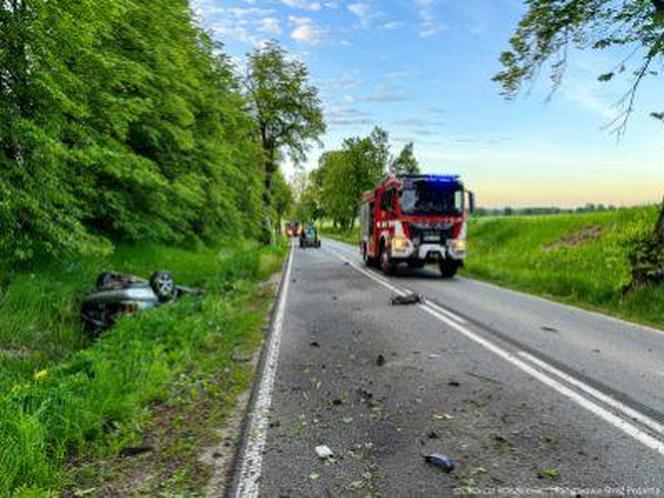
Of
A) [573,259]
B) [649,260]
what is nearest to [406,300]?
[649,260]

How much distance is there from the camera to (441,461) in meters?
4.53

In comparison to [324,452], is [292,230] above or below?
below

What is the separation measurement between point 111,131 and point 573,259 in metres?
19.6

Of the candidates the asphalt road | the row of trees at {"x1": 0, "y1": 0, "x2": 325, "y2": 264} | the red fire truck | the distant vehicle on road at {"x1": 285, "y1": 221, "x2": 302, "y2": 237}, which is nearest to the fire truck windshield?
the red fire truck

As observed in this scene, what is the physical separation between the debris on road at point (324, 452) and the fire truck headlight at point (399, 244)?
16095 mm

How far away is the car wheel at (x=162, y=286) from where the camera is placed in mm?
11930

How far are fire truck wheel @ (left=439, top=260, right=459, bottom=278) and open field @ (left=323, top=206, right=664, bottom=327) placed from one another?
1.21 metres

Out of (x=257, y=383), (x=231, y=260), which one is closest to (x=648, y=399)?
(x=257, y=383)

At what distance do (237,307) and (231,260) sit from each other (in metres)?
9.86

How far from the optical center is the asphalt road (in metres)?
4.28

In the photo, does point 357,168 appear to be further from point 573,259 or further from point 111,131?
point 111,131

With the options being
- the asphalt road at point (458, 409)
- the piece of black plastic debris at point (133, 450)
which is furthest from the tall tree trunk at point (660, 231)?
the piece of black plastic debris at point (133, 450)

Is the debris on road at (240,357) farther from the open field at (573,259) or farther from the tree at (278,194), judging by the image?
the tree at (278,194)

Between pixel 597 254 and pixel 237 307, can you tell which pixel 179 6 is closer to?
pixel 237 307
